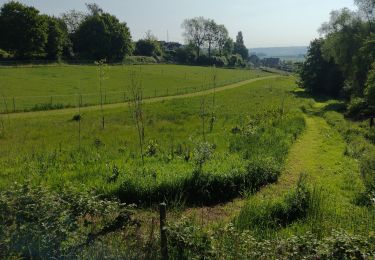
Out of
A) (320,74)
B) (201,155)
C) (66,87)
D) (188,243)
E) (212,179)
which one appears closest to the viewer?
(188,243)

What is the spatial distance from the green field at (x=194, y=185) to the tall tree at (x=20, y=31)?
47.0 m

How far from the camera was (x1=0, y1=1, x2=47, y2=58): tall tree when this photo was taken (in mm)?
71188

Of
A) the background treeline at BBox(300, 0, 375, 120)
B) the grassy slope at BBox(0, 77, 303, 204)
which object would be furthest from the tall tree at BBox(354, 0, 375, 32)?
the grassy slope at BBox(0, 77, 303, 204)

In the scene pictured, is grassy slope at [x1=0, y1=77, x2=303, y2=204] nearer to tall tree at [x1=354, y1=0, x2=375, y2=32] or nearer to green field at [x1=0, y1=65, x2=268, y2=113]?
green field at [x1=0, y1=65, x2=268, y2=113]

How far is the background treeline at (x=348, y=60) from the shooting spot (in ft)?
121

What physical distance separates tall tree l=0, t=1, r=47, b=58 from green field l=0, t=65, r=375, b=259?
154 ft

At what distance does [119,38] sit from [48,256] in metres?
91.9

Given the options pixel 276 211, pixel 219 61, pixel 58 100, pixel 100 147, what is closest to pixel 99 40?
pixel 219 61

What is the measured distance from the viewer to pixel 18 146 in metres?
19.5

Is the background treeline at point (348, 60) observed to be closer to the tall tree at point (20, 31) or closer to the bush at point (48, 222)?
the bush at point (48, 222)

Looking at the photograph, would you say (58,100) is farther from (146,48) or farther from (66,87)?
(146,48)

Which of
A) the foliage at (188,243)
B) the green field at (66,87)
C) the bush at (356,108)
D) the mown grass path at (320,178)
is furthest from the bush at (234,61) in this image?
the foliage at (188,243)

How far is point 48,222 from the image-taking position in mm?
7559

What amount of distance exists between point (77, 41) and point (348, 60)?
2500 inches
